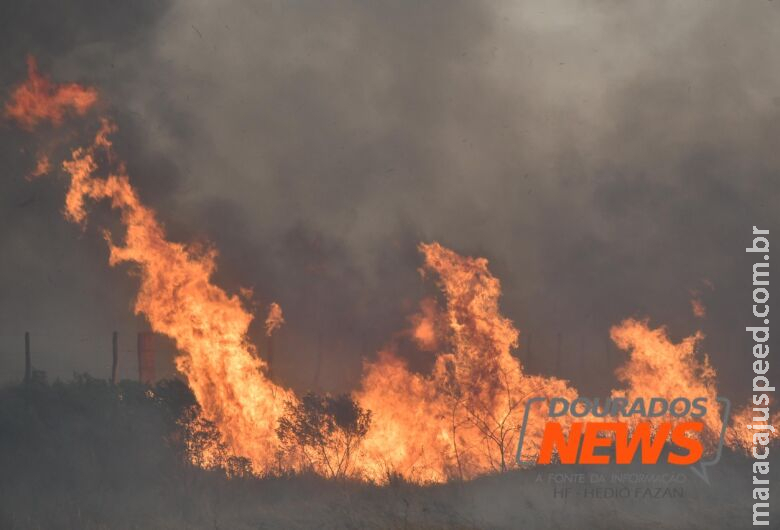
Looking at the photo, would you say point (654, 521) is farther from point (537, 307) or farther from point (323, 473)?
point (537, 307)

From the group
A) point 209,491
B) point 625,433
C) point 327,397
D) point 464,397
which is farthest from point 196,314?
point 625,433

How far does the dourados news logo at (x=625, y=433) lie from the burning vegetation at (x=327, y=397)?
44 centimetres

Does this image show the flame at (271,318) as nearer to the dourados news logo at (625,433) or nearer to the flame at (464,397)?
A: the flame at (464,397)

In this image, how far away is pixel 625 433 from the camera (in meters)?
26.9

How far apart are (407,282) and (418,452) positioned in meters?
11.6

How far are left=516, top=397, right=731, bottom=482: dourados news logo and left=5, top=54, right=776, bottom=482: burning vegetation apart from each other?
436mm

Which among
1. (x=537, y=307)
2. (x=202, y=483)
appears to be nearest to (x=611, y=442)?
(x=202, y=483)

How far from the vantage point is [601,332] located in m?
48.7

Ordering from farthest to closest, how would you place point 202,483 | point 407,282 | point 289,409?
1. point 407,282
2. point 289,409
3. point 202,483

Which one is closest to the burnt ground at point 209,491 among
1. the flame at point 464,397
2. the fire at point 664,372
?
the flame at point 464,397

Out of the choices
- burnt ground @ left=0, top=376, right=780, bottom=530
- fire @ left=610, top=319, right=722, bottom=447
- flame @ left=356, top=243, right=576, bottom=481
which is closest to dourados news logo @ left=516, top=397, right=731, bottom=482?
fire @ left=610, top=319, right=722, bottom=447

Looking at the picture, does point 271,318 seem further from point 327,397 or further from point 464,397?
point 464,397

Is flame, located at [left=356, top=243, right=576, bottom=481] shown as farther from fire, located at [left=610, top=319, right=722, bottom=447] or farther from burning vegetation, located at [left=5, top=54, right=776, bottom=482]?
fire, located at [left=610, top=319, right=722, bottom=447]

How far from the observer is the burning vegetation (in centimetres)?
2534
